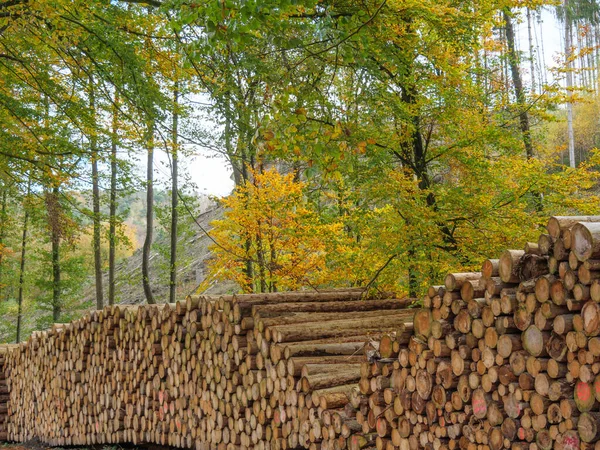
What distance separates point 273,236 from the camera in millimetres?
11844

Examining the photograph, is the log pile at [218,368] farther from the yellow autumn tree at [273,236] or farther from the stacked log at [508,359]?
the yellow autumn tree at [273,236]

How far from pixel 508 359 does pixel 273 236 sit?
8.77 metres

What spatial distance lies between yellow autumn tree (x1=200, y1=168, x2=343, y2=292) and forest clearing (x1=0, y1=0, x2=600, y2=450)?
65 millimetres

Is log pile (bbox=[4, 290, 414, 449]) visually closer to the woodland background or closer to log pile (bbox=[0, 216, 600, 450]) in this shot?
log pile (bbox=[0, 216, 600, 450])

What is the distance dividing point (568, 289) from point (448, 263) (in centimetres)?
398

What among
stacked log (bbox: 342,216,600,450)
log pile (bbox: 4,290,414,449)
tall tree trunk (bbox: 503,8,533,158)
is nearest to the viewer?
stacked log (bbox: 342,216,600,450)

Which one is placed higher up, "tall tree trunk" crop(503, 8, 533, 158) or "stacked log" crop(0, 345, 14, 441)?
"tall tree trunk" crop(503, 8, 533, 158)

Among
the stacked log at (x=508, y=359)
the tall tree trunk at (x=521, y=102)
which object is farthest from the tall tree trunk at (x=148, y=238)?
the stacked log at (x=508, y=359)

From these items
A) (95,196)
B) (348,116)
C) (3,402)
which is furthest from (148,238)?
(348,116)

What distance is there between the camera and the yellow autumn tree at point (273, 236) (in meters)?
11.1

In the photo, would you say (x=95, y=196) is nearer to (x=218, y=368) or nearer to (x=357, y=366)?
(x=218, y=368)

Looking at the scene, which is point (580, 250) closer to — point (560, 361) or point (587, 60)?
point (560, 361)

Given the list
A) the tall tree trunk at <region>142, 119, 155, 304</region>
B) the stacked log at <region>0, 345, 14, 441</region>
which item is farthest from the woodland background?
the tall tree trunk at <region>142, 119, 155, 304</region>

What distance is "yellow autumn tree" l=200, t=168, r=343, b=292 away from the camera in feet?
36.5
